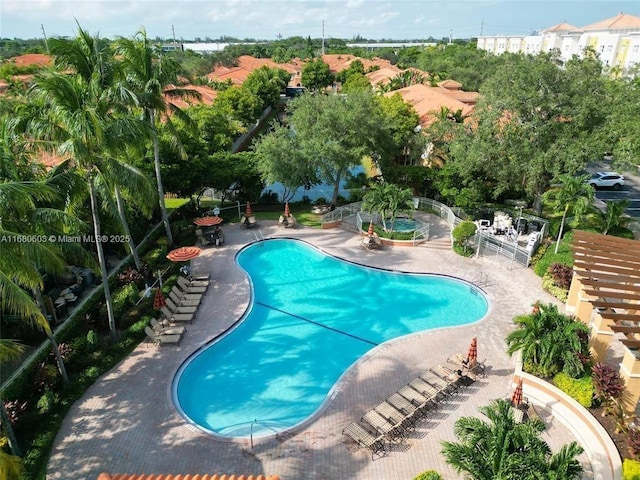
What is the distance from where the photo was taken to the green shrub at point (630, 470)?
10.4 metres

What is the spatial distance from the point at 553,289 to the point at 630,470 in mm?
11307

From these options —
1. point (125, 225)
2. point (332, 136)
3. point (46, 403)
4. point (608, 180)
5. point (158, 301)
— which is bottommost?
point (46, 403)

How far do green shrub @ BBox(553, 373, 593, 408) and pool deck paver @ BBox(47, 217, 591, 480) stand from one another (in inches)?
43.2

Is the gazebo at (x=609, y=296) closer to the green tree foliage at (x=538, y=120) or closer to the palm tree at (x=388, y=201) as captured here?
the green tree foliage at (x=538, y=120)

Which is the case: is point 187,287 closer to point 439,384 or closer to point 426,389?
point 426,389

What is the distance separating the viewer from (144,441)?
1292 centimetres

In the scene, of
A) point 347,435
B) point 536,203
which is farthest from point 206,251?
point 536,203

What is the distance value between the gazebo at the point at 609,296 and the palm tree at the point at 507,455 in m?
5.18

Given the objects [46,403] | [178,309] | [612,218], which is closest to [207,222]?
[178,309]

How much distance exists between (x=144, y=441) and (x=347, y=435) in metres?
6.12

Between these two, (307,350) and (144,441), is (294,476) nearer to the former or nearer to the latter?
(144,441)

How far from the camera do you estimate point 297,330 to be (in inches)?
744

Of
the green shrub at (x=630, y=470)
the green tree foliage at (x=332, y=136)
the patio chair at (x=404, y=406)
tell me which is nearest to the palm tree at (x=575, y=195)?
the green tree foliage at (x=332, y=136)

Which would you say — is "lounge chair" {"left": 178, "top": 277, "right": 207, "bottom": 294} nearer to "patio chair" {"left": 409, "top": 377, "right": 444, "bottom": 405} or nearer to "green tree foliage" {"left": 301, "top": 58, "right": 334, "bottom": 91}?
"patio chair" {"left": 409, "top": 377, "right": 444, "bottom": 405}
